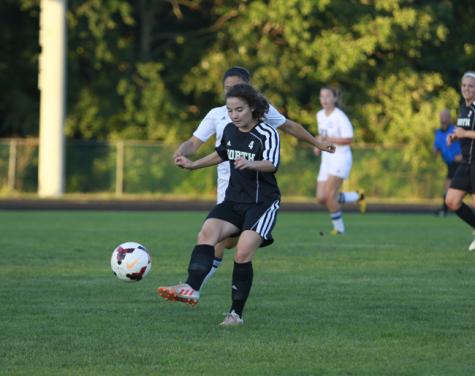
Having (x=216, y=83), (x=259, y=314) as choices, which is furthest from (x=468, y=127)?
(x=216, y=83)

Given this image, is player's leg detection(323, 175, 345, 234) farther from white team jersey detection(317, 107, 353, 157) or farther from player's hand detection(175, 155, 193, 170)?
player's hand detection(175, 155, 193, 170)

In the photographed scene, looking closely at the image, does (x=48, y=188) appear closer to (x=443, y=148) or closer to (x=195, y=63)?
(x=195, y=63)

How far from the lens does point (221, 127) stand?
32.0 ft

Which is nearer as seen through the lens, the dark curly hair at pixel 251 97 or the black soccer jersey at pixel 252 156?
the dark curly hair at pixel 251 97

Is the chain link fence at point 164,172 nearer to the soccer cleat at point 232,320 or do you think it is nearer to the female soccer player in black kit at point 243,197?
the female soccer player in black kit at point 243,197

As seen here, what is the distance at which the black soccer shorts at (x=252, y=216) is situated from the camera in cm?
797

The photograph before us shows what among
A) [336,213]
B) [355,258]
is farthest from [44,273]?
[336,213]

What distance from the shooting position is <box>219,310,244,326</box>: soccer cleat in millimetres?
7750

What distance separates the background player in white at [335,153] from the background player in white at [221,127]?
274 inches

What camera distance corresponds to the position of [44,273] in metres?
11.1

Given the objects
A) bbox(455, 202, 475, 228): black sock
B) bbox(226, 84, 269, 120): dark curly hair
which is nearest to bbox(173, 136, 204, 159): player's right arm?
bbox(226, 84, 269, 120): dark curly hair

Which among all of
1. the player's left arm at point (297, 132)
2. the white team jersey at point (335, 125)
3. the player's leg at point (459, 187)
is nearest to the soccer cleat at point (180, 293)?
the player's left arm at point (297, 132)

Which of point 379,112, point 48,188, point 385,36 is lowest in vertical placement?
point 48,188

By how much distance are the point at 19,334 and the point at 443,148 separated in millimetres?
17521
